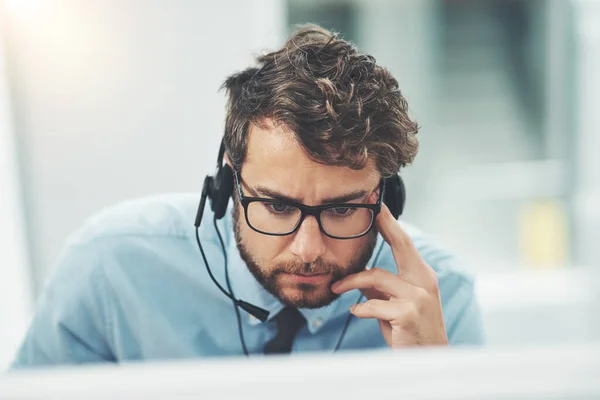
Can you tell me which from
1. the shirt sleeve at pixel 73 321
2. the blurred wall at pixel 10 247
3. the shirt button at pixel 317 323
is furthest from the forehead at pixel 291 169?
the blurred wall at pixel 10 247

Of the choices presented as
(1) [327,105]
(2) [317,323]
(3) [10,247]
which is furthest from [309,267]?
(3) [10,247]

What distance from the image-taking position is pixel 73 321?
0.97 m

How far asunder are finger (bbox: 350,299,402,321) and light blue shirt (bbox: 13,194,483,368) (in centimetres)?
4

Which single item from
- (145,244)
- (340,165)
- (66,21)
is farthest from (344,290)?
(66,21)

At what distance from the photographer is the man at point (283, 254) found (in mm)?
849

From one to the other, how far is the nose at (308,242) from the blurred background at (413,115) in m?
0.19

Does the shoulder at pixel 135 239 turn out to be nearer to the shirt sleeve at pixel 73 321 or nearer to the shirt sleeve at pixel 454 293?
the shirt sleeve at pixel 73 321

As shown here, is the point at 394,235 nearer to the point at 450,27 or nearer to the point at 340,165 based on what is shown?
the point at 340,165

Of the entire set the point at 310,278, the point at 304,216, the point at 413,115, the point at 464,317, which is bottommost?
the point at 464,317

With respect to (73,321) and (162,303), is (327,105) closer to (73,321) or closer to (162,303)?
(162,303)

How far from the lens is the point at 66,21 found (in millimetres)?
1013

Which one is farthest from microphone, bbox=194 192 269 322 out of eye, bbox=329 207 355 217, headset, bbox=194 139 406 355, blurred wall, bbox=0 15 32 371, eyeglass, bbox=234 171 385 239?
blurred wall, bbox=0 15 32 371

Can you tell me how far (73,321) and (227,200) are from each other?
0.32 m

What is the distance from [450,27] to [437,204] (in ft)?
2.15
